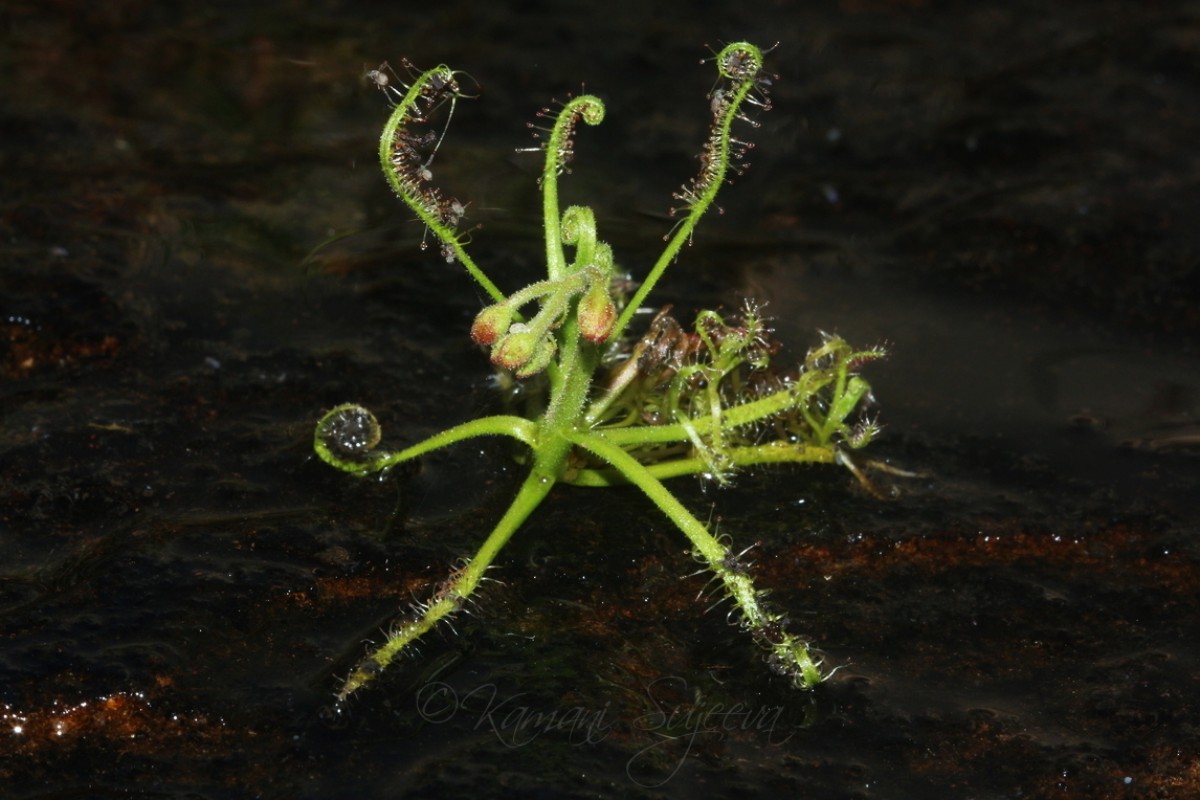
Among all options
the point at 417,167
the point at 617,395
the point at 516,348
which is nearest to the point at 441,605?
the point at 516,348

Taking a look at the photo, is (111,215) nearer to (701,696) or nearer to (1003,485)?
(701,696)

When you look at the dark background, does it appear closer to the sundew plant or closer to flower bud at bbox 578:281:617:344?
the sundew plant

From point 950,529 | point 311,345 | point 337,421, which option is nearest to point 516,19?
point 311,345

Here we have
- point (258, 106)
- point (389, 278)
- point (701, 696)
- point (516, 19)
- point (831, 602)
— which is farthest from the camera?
point (516, 19)

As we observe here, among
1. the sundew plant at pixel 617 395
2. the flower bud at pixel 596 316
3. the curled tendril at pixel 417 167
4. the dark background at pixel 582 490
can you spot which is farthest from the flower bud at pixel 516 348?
the dark background at pixel 582 490

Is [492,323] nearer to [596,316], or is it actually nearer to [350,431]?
[596,316]

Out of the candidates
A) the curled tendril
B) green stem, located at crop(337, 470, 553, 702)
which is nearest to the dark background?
green stem, located at crop(337, 470, 553, 702)
